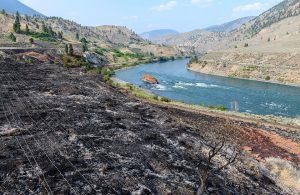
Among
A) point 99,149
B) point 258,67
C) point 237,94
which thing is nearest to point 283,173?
point 99,149

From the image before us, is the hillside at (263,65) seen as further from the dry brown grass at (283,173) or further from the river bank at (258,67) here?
the dry brown grass at (283,173)

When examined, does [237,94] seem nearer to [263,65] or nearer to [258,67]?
[258,67]

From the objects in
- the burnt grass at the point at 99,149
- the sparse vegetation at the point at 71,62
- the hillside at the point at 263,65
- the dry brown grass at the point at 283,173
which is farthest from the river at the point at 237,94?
the dry brown grass at the point at 283,173

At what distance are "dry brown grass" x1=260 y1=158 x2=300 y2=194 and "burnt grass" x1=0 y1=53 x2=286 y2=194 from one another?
203cm

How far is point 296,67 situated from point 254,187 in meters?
123

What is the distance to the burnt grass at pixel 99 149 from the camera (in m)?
31.6

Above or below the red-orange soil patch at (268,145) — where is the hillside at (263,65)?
below

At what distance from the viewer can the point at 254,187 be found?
37.4 meters

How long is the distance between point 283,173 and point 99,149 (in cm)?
2035

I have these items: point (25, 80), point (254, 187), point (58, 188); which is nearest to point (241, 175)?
point (254, 187)

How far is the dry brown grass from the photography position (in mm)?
41250

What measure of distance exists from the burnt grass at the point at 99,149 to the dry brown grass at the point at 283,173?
79.9 inches

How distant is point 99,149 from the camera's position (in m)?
38.9

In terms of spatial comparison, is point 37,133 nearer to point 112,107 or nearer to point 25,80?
point 112,107
